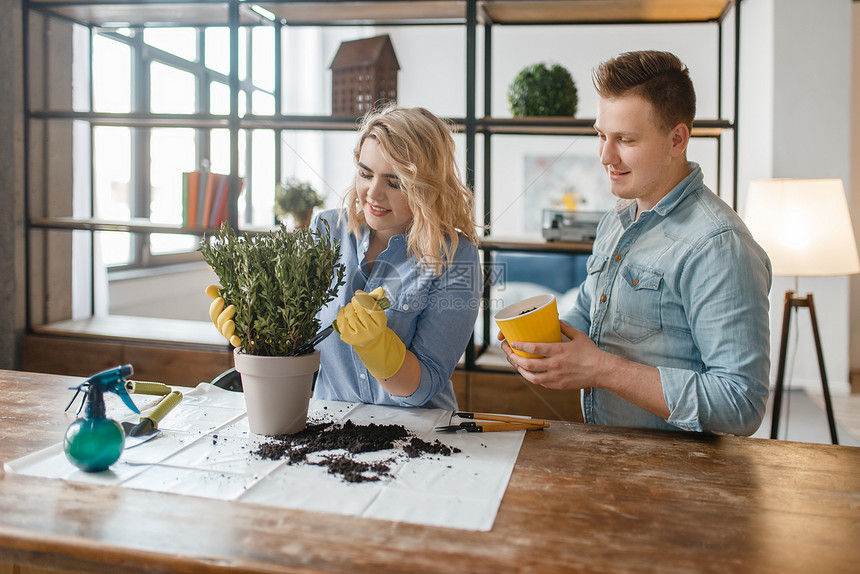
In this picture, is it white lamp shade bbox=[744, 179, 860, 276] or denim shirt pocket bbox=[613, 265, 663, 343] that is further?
white lamp shade bbox=[744, 179, 860, 276]

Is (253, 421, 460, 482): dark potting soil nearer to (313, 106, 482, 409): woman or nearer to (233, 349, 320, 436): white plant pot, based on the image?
(233, 349, 320, 436): white plant pot

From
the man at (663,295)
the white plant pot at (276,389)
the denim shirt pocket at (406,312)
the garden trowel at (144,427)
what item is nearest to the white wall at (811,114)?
the man at (663,295)

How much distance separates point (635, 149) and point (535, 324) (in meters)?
0.42

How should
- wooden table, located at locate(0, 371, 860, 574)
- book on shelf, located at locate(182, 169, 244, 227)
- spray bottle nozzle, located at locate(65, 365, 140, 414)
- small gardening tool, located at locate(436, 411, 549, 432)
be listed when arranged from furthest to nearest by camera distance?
book on shelf, located at locate(182, 169, 244, 227) → small gardening tool, located at locate(436, 411, 549, 432) → spray bottle nozzle, located at locate(65, 365, 140, 414) → wooden table, located at locate(0, 371, 860, 574)

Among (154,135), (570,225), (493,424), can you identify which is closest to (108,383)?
(493,424)

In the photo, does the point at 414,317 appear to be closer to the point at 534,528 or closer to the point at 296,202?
the point at 534,528

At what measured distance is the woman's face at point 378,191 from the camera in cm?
149

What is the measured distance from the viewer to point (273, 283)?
3.55ft

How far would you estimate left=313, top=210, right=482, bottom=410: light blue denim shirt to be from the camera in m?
1.45

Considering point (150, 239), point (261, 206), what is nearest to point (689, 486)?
point (150, 239)

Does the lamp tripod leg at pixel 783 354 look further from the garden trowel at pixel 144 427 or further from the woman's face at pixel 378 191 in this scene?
the garden trowel at pixel 144 427

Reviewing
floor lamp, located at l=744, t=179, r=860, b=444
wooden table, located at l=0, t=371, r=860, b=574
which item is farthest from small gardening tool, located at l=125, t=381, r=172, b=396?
floor lamp, located at l=744, t=179, r=860, b=444

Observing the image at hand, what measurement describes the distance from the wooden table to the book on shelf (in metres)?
1.95

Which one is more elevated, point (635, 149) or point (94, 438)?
point (635, 149)
